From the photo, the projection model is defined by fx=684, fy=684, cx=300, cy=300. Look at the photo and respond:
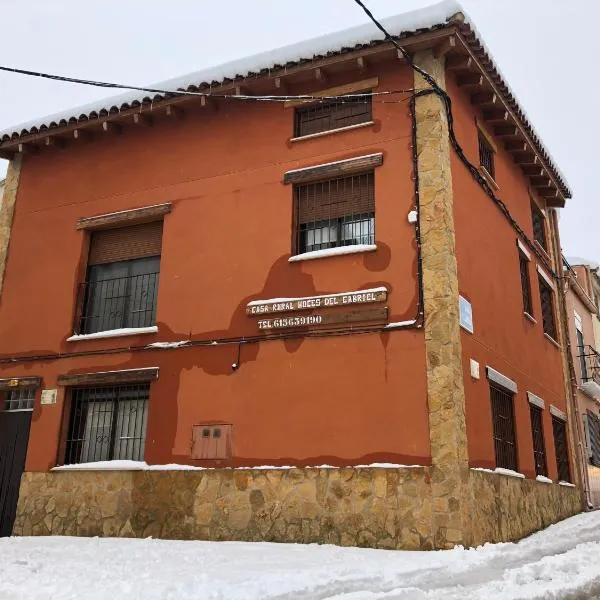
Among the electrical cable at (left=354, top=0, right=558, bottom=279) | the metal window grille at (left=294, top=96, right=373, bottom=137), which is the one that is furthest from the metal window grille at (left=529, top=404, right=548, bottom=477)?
the metal window grille at (left=294, top=96, right=373, bottom=137)

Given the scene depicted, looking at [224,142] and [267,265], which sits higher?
[224,142]

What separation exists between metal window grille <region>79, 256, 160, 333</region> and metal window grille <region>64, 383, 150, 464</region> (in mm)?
1207

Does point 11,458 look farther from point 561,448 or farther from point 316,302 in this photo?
point 561,448

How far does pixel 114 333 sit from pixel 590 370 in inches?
599

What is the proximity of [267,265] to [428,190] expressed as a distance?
2.75 metres

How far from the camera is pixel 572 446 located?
15.2m

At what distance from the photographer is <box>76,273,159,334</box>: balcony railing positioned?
39.3 feet

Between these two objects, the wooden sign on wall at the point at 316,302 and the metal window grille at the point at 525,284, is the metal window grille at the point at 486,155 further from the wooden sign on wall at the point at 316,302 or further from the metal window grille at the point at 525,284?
the wooden sign on wall at the point at 316,302

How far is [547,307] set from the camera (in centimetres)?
1577

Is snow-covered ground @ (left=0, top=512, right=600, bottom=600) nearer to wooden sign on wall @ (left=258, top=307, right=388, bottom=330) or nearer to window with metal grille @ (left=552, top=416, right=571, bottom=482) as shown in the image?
wooden sign on wall @ (left=258, top=307, right=388, bottom=330)

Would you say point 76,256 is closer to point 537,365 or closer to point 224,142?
point 224,142

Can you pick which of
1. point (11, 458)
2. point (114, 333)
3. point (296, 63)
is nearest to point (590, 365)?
point (296, 63)

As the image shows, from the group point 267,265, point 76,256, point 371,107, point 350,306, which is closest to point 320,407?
A: point 350,306

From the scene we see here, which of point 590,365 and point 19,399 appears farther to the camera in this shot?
point 590,365
